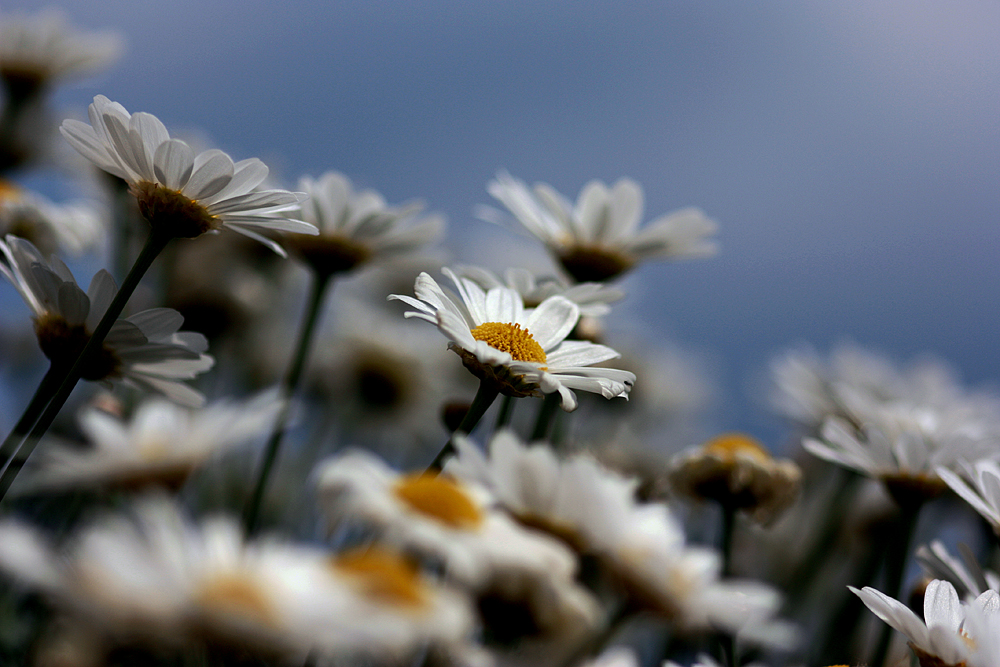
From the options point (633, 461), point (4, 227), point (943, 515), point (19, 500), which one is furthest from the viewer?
point (943, 515)

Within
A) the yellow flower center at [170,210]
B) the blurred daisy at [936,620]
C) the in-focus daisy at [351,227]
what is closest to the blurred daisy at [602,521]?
the blurred daisy at [936,620]

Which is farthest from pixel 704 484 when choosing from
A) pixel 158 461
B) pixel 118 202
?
pixel 118 202

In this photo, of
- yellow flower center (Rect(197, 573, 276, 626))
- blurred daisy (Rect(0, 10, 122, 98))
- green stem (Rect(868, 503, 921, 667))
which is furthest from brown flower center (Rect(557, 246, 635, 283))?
blurred daisy (Rect(0, 10, 122, 98))

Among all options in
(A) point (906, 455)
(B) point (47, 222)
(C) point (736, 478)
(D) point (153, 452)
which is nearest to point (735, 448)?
(C) point (736, 478)

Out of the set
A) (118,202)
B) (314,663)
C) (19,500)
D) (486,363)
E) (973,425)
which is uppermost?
(973,425)

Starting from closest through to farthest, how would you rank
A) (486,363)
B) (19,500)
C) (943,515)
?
(486,363), (19,500), (943,515)

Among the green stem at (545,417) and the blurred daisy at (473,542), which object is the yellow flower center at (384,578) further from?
the green stem at (545,417)

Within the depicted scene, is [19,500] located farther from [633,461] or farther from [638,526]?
[638,526]
